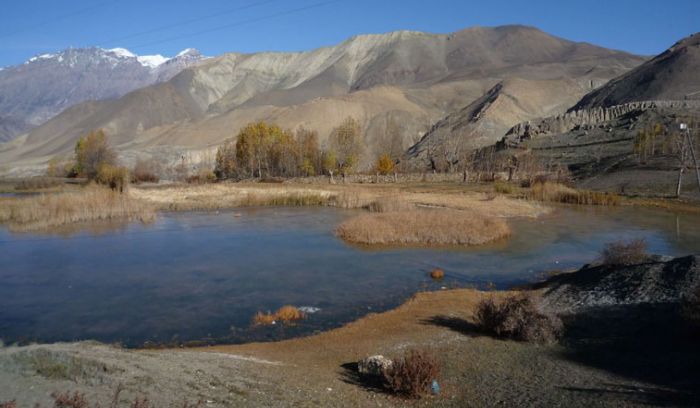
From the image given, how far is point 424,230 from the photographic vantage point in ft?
97.2

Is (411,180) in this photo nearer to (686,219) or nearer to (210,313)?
(686,219)

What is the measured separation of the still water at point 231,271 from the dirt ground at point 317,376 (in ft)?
10.3

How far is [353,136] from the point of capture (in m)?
87.6

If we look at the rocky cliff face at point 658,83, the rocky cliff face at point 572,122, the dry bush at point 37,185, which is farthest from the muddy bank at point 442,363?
the rocky cliff face at point 658,83

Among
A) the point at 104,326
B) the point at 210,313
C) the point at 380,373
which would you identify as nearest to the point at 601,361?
the point at 380,373

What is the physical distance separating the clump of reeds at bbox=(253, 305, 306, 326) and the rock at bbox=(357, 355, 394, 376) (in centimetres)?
581

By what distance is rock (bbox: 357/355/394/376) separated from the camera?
979cm

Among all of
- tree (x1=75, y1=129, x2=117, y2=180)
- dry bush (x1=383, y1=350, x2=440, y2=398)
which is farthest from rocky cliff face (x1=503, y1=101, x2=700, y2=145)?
dry bush (x1=383, y1=350, x2=440, y2=398)

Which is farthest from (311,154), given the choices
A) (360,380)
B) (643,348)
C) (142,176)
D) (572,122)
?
(360,380)

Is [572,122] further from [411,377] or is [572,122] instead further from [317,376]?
[411,377]

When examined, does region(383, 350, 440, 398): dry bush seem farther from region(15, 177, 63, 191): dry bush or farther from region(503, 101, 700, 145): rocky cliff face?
region(503, 101, 700, 145): rocky cliff face

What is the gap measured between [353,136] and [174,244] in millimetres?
59523

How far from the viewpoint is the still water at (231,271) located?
16016mm

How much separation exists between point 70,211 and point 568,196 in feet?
128
